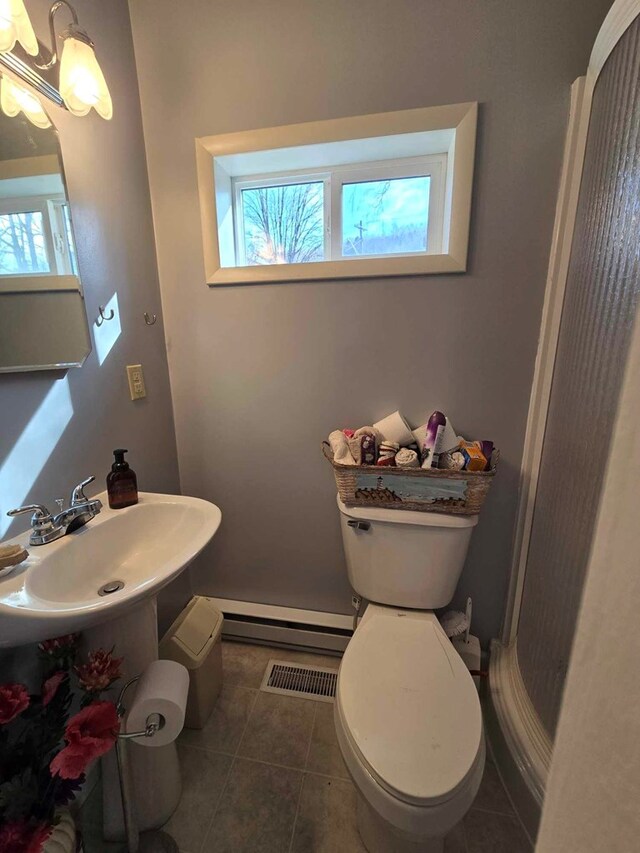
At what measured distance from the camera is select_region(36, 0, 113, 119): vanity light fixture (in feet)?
2.67

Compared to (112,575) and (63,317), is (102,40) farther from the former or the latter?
(112,575)

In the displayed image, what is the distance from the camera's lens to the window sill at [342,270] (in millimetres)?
1099

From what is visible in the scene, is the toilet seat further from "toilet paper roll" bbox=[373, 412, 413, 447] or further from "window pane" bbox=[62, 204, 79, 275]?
"window pane" bbox=[62, 204, 79, 275]

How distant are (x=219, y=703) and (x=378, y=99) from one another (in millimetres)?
2062

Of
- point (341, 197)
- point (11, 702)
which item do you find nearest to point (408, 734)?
point (11, 702)

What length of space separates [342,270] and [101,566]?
3.59 ft

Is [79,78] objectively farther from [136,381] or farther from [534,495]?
[534,495]

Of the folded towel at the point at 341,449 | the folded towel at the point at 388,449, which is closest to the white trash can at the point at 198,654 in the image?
the folded towel at the point at 341,449

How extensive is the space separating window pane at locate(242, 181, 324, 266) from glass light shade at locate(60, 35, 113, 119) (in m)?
0.57

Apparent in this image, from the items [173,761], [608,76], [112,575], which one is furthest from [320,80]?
[173,761]

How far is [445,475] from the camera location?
3.47ft

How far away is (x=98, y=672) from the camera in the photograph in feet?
2.51

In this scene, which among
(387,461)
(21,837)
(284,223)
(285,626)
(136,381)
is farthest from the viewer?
(285,626)

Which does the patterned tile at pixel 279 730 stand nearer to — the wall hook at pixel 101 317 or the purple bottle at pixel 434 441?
the purple bottle at pixel 434 441
